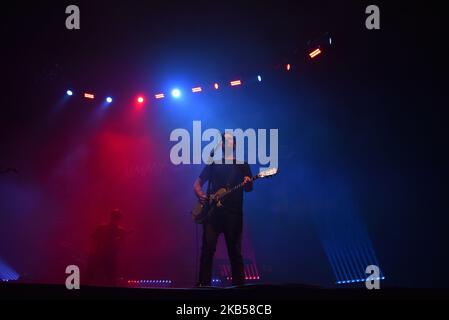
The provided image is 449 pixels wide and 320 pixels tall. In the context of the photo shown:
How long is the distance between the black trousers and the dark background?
291 cm

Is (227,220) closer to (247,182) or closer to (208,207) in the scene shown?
(208,207)

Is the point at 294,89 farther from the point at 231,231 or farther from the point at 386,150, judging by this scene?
the point at 231,231

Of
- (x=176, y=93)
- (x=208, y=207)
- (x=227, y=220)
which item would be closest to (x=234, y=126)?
(x=176, y=93)

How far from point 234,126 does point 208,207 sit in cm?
486

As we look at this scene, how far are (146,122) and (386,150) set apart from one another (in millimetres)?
5665

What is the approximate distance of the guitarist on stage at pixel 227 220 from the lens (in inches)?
206

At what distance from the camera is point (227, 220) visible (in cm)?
530

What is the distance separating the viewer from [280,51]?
9023 mm

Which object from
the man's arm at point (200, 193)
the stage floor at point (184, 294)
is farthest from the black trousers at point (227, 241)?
the stage floor at point (184, 294)

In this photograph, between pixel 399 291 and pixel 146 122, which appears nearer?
pixel 399 291

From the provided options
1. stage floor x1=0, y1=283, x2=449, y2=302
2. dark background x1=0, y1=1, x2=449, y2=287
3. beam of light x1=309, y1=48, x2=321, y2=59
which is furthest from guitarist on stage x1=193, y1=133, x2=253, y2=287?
beam of light x1=309, y1=48, x2=321, y2=59

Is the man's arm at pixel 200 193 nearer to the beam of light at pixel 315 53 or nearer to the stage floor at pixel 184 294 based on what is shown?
the stage floor at pixel 184 294

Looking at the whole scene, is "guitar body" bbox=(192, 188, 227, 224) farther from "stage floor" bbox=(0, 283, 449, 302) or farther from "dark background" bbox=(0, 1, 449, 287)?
"dark background" bbox=(0, 1, 449, 287)
